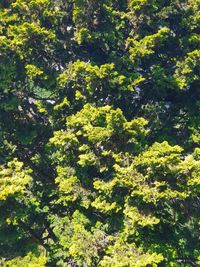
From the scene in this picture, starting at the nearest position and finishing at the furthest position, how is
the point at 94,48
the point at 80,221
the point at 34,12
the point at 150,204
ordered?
the point at 150,204 → the point at 80,221 → the point at 34,12 → the point at 94,48

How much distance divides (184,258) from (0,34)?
12498 mm

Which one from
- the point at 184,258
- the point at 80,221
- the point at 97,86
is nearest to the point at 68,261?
the point at 80,221

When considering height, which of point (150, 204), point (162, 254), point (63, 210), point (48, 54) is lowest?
point (162, 254)

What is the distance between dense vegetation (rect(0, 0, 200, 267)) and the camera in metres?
11.9

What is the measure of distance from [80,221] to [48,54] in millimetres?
7560

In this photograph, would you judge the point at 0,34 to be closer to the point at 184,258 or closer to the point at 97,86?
the point at 97,86

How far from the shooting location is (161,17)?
1553cm

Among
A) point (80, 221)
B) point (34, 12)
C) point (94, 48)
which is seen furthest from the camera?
point (94, 48)

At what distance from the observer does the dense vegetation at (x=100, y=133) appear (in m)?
→ 11.9

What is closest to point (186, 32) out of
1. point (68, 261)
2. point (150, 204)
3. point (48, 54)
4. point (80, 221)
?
point (48, 54)

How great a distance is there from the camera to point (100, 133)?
12.6 meters

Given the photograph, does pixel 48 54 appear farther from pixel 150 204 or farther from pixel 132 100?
pixel 150 204

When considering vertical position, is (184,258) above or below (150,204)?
below

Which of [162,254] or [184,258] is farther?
[184,258]
